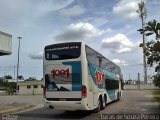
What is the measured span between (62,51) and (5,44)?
32.4ft

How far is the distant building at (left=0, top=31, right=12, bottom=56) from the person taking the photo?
Result: 25969 millimetres

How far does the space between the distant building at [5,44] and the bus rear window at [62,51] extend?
8.64 meters

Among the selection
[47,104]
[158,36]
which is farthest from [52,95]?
[158,36]

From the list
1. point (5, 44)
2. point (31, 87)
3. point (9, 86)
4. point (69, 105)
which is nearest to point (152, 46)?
point (69, 105)

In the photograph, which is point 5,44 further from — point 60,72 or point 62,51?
point 60,72

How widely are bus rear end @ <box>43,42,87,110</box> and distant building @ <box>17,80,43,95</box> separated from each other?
60107mm

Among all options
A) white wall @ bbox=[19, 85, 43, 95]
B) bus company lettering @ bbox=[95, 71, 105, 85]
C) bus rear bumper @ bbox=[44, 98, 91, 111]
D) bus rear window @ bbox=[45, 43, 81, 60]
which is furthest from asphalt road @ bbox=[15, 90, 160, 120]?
white wall @ bbox=[19, 85, 43, 95]

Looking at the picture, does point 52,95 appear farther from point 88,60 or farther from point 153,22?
point 153,22

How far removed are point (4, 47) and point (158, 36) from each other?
14.1m

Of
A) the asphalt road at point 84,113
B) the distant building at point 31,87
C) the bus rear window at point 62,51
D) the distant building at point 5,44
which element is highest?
the distant building at point 5,44

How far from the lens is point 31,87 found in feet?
262

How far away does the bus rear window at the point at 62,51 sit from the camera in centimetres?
1750

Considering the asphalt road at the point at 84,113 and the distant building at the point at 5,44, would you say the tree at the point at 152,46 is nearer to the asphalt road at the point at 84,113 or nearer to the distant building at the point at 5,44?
the asphalt road at the point at 84,113

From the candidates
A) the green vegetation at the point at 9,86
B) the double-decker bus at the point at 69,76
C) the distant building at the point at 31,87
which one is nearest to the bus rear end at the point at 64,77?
the double-decker bus at the point at 69,76
